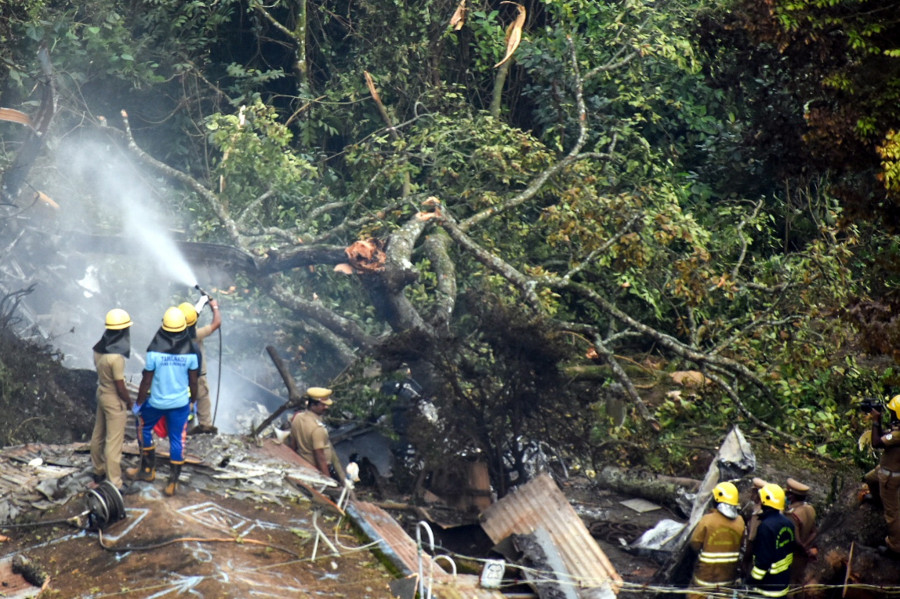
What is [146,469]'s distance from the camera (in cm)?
693

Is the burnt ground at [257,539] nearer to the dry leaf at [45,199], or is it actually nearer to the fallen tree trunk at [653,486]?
the fallen tree trunk at [653,486]

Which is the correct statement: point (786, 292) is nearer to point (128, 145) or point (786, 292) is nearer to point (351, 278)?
point (351, 278)

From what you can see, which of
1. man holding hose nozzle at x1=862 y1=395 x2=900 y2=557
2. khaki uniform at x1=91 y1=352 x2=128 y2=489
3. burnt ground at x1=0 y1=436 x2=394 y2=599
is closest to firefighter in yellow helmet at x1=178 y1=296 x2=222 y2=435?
burnt ground at x1=0 y1=436 x2=394 y2=599

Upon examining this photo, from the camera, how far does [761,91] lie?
9.80 meters

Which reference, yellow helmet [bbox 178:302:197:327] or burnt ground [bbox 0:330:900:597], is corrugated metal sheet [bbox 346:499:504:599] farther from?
yellow helmet [bbox 178:302:197:327]

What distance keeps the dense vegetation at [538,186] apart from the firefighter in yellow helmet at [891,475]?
58cm

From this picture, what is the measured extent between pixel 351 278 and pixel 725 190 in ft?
19.2

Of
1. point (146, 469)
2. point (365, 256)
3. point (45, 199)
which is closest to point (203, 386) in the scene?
point (146, 469)

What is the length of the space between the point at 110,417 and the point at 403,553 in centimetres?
247

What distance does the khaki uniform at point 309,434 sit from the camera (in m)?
7.88

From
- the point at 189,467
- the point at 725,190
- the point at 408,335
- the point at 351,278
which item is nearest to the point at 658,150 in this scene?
the point at 725,190

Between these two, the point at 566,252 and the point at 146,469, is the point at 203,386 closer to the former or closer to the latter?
the point at 146,469

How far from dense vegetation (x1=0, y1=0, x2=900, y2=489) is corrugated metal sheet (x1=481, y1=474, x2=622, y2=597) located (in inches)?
34.3

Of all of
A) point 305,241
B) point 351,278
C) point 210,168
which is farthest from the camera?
point 210,168
